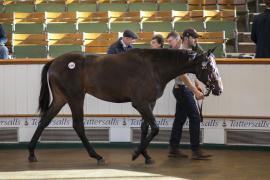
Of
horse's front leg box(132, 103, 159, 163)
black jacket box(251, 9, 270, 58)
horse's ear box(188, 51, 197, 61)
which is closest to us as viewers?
horse's front leg box(132, 103, 159, 163)

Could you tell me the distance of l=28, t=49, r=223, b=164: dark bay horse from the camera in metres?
8.33

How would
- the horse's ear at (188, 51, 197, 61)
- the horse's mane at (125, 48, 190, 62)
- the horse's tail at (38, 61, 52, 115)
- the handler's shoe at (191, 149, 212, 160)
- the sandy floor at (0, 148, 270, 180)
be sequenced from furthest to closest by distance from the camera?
the horse's tail at (38, 61, 52, 115) < the handler's shoe at (191, 149, 212, 160) < the horse's mane at (125, 48, 190, 62) < the horse's ear at (188, 51, 197, 61) < the sandy floor at (0, 148, 270, 180)

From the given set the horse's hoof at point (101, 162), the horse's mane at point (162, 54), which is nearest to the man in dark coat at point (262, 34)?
the horse's mane at point (162, 54)

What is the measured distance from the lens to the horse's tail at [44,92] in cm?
892

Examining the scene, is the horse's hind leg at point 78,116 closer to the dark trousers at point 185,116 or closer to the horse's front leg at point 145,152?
the horse's front leg at point 145,152

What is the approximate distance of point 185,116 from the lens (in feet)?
29.8

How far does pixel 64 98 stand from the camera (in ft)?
29.1

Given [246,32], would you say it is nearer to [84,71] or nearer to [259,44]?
[259,44]

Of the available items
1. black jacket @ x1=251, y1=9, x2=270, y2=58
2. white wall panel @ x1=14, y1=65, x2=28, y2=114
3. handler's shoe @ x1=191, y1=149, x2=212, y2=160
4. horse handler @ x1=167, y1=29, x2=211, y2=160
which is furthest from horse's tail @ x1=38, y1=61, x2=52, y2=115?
black jacket @ x1=251, y1=9, x2=270, y2=58

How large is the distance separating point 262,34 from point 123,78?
2.33m

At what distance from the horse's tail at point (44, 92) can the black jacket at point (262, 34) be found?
10.3 ft

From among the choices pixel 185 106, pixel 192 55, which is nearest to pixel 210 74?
pixel 192 55

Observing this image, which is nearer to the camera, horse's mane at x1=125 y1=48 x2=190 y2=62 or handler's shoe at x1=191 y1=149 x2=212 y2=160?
horse's mane at x1=125 y1=48 x2=190 y2=62

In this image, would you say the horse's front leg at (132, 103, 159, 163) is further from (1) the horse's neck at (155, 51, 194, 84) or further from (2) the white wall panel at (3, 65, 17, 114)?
(2) the white wall panel at (3, 65, 17, 114)
